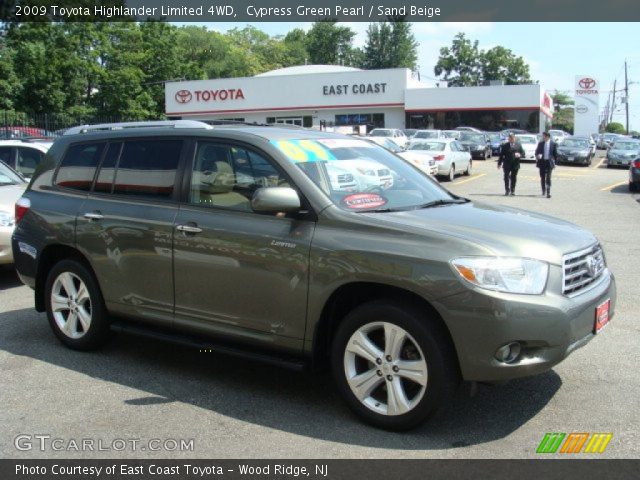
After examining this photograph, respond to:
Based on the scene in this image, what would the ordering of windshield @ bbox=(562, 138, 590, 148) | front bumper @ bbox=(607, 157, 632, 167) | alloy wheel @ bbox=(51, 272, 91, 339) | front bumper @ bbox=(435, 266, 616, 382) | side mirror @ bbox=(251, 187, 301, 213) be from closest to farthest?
front bumper @ bbox=(435, 266, 616, 382) < side mirror @ bbox=(251, 187, 301, 213) < alloy wheel @ bbox=(51, 272, 91, 339) < front bumper @ bbox=(607, 157, 632, 167) < windshield @ bbox=(562, 138, 590, 148)

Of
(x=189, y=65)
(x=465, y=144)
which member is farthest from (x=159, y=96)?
(x=465, y=144)

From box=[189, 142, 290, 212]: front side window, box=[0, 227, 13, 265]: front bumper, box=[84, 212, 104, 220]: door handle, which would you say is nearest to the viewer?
box=[189, 142, 290, 212]: front side window

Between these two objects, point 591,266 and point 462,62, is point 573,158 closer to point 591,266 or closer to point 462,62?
point 591,266

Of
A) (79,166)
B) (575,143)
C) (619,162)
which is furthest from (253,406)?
(575,143)

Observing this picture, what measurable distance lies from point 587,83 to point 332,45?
54.1 m

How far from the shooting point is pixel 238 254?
4.49m

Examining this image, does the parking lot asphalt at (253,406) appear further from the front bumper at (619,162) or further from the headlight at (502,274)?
the front bumper at (619,162)

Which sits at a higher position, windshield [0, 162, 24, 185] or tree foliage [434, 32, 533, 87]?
tree foliage [434, 32, 533, 87]

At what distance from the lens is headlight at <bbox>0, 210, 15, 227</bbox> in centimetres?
801

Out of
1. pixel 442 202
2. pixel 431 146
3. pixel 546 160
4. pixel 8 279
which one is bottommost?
pixel 8 279

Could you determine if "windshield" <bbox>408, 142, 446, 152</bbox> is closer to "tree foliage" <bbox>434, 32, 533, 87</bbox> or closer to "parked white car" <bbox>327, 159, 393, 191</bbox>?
"parked white car" <bbox>327, 159, 393, 191</bbox>

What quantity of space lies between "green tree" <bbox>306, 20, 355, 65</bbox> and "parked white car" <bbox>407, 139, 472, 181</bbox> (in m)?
91.4

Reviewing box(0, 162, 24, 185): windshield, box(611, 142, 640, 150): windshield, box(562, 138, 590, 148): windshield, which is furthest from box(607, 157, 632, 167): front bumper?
box(0, 162, 24, 185): windshield

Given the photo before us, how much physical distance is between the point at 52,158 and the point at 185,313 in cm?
217
